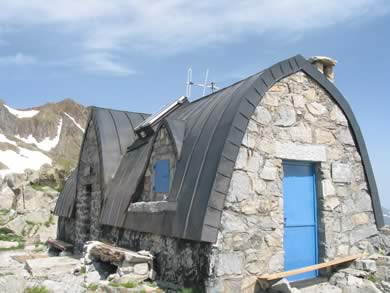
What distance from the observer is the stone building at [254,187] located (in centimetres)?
598

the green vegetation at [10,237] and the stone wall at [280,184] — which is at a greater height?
the stone wall at [280,184]

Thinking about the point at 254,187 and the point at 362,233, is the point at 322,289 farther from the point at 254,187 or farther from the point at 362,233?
the point at 254,187

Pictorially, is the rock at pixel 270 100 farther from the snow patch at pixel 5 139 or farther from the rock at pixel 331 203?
the snow patch at pixel 5 139

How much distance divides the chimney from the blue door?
2.28 meters

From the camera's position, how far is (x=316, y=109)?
7574 mm

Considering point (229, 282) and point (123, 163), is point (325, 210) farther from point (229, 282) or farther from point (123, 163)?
point (123, 163)

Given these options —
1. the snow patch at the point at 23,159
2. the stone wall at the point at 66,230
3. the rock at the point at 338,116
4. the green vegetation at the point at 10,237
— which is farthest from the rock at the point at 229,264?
the snow patch at the point at 23,159

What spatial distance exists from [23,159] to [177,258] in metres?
64.8

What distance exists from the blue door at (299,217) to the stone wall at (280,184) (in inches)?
6.5

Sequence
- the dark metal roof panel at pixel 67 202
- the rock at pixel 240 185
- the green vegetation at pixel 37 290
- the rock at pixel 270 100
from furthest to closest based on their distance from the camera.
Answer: the dark metal roof panel at pixel 67 202 → the rock at pixel 270 100 → the rock at pixel 240 185 → the green vegetation at pixel 37 290

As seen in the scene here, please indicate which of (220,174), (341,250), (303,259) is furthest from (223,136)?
(341,250)

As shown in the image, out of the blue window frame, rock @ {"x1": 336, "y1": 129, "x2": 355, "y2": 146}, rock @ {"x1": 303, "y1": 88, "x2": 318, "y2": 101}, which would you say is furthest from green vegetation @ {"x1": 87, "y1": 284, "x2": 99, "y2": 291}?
rock @ {"x1": 336, "y1": 129, "x2": 355, "y2": 146}

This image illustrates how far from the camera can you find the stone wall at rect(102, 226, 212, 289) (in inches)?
229

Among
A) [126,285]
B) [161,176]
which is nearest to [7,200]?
[161,176]
